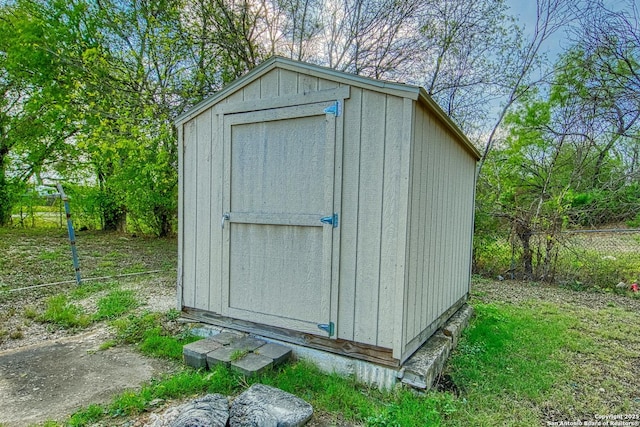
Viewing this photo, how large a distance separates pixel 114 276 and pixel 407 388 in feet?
17.0

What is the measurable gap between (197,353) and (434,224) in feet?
7.02

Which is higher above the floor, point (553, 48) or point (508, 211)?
point (553, 48)

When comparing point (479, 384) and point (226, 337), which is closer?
point (479, 384)

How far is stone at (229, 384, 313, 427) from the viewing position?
183cm

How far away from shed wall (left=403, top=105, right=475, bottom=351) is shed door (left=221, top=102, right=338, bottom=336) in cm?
59

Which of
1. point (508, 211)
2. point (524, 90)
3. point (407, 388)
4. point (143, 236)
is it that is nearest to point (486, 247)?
point (508, 211)

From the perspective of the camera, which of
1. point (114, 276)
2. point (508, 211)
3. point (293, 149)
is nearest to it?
point (293, 149)

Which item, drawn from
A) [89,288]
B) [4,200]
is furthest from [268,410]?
[4,200]

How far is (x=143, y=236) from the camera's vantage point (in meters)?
10.4

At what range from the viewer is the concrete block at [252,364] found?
2.39 metres

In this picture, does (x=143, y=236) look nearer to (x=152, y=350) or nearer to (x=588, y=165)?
(x=152, y=350)

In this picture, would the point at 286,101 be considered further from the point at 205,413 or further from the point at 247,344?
the point at 205,413

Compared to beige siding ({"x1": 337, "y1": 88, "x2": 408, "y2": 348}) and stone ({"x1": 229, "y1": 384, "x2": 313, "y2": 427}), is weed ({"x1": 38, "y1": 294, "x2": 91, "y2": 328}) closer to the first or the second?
stone ({"x1": 229, "y1": 384, "x2": 313, "y2": 427})

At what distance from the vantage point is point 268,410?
6.15 feet
